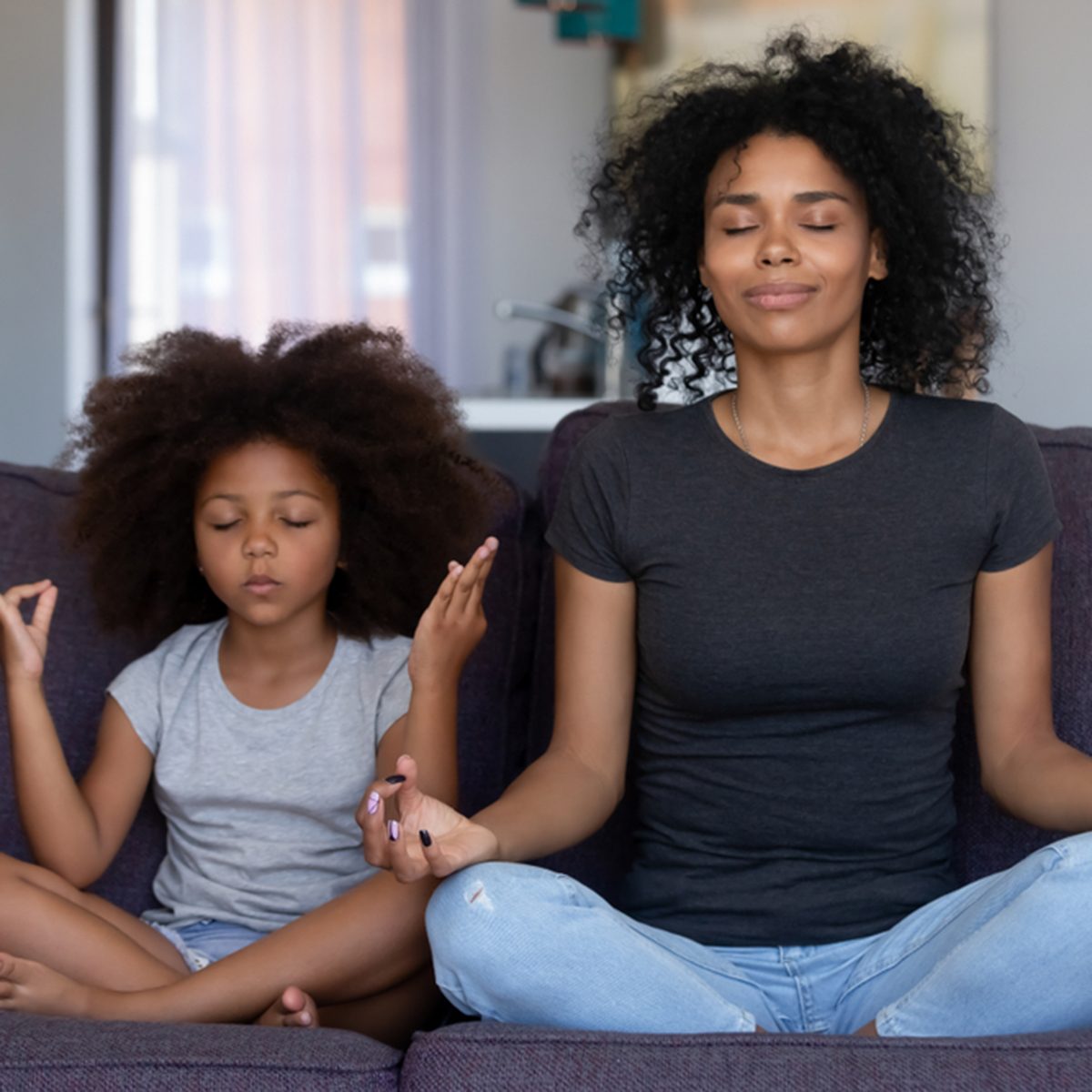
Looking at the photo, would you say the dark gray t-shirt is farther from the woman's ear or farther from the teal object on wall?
the teal object on wall

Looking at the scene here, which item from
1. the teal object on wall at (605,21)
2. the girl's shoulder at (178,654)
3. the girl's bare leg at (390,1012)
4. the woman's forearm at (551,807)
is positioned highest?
the teal object on wall at (605,21)

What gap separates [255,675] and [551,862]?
41 centimetres

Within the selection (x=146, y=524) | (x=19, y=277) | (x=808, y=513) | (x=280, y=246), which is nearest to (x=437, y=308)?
(x=280, y=246)

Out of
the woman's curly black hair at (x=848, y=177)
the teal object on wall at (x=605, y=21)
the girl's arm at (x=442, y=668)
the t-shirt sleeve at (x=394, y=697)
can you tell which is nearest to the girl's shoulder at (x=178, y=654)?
the t-shirt sleeve at (x=394, y=697)

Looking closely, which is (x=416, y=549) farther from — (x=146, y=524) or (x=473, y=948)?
(x=473, y=948)

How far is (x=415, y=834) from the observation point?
1.35 metres

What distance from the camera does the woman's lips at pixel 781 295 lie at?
1.58 meters

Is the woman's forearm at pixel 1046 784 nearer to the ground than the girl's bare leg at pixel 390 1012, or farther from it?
farther from it

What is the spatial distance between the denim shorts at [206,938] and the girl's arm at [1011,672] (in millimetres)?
809

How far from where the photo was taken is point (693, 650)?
5.20ft

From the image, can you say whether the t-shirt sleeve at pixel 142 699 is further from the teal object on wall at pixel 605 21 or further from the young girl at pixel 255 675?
the teal object on wall at pixel 605 21

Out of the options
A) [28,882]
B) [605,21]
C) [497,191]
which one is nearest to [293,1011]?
[28,882]

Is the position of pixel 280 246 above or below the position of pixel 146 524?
above

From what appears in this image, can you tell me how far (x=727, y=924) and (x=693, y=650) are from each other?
0.27 meters
